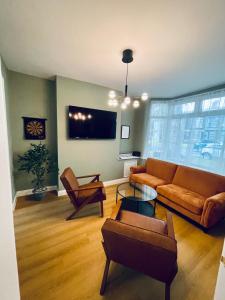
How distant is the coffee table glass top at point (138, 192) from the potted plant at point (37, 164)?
1709mm

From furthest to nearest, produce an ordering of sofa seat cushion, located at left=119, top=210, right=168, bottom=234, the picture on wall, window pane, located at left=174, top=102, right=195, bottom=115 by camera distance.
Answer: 1. the picture on wall
2. window pane, located at left=174, top=102, right=195, bottom=115
3. sofa seat cushion, located at left=119, top=210, right=168, bottom=234

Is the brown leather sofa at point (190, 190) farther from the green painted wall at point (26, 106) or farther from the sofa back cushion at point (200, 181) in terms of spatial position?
the green painted wall at point (26, 106)

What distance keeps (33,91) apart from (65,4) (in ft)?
6.98

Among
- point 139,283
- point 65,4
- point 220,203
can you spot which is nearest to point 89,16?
point 65,4

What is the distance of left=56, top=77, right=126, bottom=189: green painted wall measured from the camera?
296 centimetres

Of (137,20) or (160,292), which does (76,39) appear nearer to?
(137,20)

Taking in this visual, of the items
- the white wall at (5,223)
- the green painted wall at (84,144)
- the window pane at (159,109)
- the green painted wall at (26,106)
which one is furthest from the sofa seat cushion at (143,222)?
the window pane at (159,109)

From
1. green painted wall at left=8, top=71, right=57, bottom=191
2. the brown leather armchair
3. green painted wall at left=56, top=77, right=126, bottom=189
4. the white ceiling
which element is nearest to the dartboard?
green painted wall at left=8, top=71, right=57, bottom=191

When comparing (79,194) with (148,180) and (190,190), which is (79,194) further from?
(190,190)

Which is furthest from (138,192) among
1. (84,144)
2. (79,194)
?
(84,144)

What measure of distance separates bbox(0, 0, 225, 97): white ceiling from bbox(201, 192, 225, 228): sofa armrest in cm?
213

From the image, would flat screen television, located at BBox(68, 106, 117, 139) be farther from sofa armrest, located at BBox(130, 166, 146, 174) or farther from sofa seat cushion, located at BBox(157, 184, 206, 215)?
sofa seat cushion, located at BBox(157, 184, 206, 215)

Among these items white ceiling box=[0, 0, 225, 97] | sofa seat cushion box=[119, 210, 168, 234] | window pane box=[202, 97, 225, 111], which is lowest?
sofa seat cushion box=[119, 210, 168, 234]

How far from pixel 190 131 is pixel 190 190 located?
1.51m
